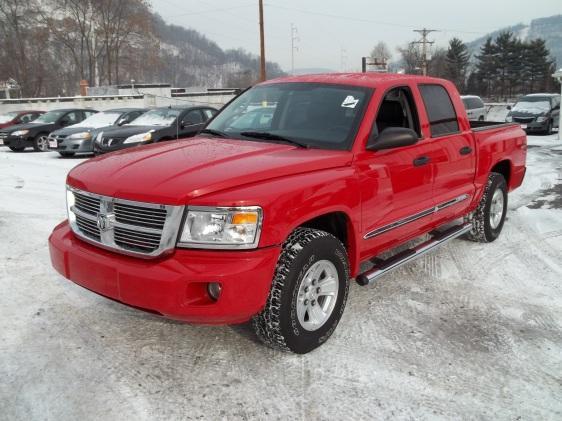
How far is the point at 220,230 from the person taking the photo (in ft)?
9.61

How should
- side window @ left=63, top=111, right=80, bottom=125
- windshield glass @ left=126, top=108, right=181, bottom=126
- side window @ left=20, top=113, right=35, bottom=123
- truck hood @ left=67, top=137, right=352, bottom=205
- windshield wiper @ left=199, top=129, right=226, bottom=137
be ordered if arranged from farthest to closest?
1. side window @ left=20, top=113, right=35, bottom=123
2. side window @ left=63, top=111, right=80, bottom=125
3. windshield glass @ left=126, top=108, right=181, bottom=126
4. windshield wiper @ left=199, top=129, right=226, bottom=137
5. truck hood @ left=67, top=137, right=352, bottom=205

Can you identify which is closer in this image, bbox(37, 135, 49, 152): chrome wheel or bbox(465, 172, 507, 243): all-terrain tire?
bbox(465, 172, 507, 243): all-terrain tire

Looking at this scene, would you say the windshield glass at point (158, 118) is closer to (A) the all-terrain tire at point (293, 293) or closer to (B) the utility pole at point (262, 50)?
(A) the all-terrain tire at point (293, 293)

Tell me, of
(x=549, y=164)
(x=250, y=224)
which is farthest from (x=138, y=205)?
(x=549, y=164)

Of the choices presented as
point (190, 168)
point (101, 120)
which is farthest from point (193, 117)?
point (190, 168)

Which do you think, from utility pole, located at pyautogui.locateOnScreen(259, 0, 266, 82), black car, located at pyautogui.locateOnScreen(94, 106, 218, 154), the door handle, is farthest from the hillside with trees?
the door handle

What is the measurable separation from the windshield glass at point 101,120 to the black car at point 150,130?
271cm

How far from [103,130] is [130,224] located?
450 inches

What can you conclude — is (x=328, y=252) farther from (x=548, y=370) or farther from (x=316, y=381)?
(x=548, y=370)

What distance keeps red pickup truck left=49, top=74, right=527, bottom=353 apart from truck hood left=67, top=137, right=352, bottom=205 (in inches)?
0.4

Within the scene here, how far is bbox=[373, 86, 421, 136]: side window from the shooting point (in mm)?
4230

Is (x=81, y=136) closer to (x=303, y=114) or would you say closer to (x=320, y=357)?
(x=303, y=114)

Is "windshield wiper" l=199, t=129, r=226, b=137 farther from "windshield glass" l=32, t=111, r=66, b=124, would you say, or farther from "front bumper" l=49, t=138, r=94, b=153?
"windshield glass" l=32, t=111, r=66, b=124

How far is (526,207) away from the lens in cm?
777
